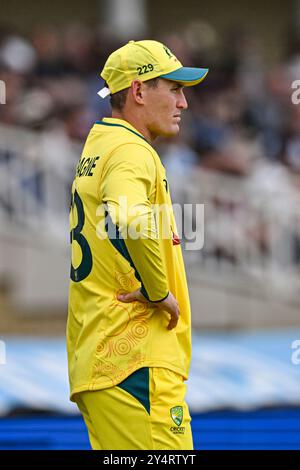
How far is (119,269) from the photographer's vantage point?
4.38 meters

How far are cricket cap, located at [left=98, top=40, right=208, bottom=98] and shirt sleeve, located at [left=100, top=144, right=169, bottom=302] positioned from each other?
322 mm

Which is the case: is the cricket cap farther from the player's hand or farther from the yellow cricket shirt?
the player's hand

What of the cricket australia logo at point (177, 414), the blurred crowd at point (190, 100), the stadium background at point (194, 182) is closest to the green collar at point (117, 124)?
the cricket australia logo at point (177, 414)

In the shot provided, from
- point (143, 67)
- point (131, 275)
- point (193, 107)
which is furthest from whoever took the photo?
point (193, 107)

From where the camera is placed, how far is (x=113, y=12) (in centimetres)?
1706

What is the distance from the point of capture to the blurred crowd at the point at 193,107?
42.6 feet

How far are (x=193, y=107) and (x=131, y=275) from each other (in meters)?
9.49

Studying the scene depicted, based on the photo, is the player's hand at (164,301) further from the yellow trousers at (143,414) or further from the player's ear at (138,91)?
the player's ear at (138,91)

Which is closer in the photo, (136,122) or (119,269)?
(119,269)

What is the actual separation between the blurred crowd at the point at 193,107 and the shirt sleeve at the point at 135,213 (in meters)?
8.23

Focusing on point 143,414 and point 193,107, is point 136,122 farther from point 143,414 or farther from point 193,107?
point 193,107

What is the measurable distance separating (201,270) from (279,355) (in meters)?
3.90

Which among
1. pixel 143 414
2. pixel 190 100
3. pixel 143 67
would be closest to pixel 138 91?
pixel 143 67

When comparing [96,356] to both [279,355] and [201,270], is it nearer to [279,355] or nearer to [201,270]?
[279,355]
